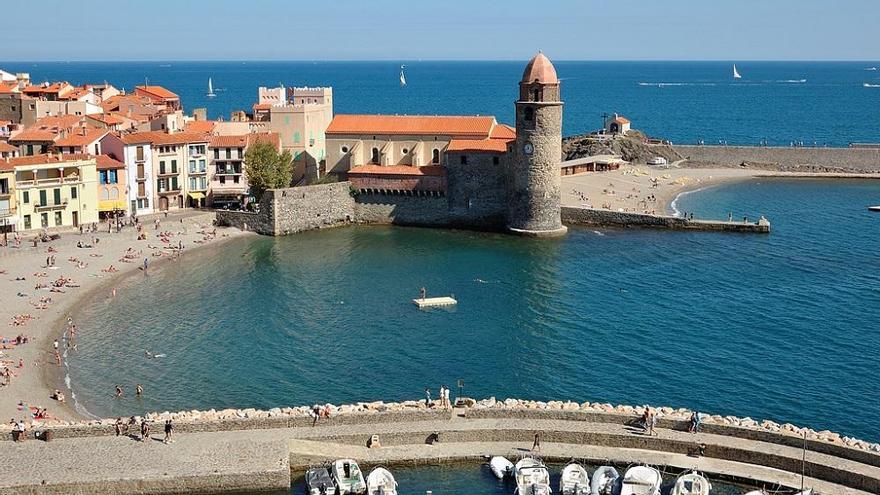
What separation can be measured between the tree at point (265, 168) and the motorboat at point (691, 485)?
49.7 meters

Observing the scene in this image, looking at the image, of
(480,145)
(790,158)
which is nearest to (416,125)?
(480,145)

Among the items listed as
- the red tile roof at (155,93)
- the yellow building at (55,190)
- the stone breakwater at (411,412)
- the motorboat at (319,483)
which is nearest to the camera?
the motorboat at (319,483)

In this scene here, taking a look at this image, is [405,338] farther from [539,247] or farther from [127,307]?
[539,247]

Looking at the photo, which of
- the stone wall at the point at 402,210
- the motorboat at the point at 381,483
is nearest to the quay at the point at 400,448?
the motorboat at the point at 381,483

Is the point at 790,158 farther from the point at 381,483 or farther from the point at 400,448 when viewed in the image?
the point at 381,483

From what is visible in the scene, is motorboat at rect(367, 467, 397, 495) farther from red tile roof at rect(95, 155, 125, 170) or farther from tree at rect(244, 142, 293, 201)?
red tile roof at rect(95, 155, 125, 170)

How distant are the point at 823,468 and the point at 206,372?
2429 cm

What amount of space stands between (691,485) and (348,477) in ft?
32.4

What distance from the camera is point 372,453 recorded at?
31.9 meters

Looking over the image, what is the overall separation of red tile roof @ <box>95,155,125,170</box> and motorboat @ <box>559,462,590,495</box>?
164ft

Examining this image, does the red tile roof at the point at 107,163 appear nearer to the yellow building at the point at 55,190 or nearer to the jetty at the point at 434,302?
the yellow building at the point at 55,190

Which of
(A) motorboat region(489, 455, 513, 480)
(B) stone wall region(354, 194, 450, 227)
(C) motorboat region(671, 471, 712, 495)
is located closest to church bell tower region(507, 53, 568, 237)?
(B) stone wall region(354, 194, 450, 227)

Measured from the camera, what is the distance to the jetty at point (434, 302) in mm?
52875

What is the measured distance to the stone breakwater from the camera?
3192cm
